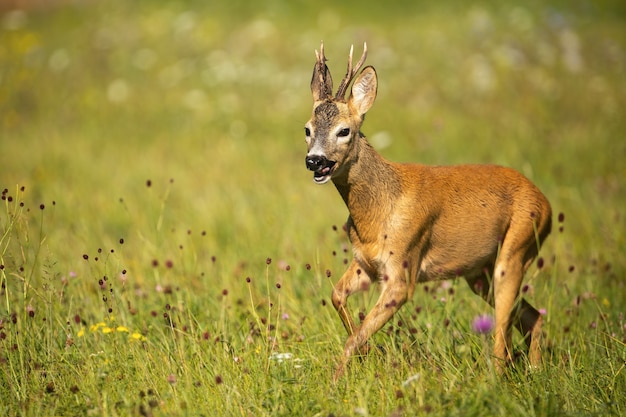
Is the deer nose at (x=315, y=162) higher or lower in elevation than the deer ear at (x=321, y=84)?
lower

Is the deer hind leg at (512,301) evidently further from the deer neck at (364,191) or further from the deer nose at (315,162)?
the deer nose at (315,162)

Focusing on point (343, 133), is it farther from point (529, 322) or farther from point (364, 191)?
point (529, 322)

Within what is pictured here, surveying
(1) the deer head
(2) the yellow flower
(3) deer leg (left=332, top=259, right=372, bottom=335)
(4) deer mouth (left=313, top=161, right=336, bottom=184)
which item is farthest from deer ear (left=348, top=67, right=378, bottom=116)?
(2) the yellow flower

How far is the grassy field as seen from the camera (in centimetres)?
425

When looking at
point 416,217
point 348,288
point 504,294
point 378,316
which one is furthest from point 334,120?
point 504,294

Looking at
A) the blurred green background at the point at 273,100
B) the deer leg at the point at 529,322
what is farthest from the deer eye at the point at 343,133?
the blurred green background at the point at 273,100

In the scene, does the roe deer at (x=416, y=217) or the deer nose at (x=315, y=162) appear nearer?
the deer nose at (x=315, y=162)

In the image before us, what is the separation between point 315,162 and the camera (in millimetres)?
4723

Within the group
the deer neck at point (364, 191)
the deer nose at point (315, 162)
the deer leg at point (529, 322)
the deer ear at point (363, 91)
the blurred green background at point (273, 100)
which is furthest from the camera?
the blurred green background at point (273, 100)

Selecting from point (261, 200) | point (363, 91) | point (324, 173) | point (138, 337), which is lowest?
point (261, 200)

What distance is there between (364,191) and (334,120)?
47cm

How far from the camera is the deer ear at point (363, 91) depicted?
5.21 meters

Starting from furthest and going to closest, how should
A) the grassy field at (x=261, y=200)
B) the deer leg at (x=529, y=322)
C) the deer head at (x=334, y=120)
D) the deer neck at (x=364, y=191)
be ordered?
the deer leg at (x=529, y=322), the deer neck at (x=364, y=191), the deer head at (x=334, y=120), the grassy field at (x=261, y=200)

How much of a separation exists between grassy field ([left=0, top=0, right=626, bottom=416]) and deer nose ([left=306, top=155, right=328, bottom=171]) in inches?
30.1
